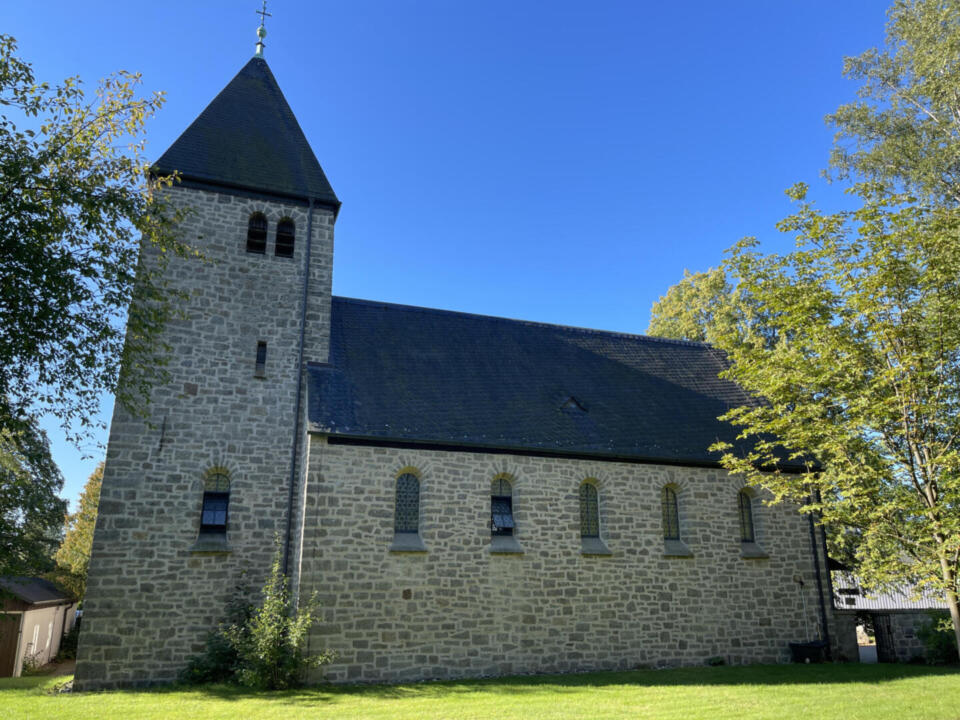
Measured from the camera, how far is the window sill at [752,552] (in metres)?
16.5

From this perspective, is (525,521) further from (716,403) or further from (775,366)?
(716,403)

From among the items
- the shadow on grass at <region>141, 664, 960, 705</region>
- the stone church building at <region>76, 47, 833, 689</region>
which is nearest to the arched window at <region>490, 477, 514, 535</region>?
the stone church building at <region>76, 47, 833, 689</region>

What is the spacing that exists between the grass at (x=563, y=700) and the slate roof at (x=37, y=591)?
348 inches

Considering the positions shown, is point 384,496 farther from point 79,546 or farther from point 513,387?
point 79,546

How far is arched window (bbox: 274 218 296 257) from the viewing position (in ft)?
54.5

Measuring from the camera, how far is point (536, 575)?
48.2 feet

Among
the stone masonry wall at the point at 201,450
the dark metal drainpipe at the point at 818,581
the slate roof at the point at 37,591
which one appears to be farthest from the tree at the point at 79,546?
the dark metal drainpipe at the point at 818,581

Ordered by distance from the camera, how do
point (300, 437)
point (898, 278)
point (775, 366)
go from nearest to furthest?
point (898, 278)
point (775, 366)
point (300, 437)

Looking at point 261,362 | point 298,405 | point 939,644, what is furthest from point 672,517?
point 261,362

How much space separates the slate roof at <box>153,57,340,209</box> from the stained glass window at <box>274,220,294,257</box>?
2.47 ft

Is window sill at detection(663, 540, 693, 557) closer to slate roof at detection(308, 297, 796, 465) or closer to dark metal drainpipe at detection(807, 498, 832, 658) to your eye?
slate roof at detection(308, 297, 796, 465)

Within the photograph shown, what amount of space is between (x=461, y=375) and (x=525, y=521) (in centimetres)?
426

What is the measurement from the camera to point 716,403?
19.5m

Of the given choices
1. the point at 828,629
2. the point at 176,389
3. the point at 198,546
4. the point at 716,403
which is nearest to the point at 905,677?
the point at 828,629
